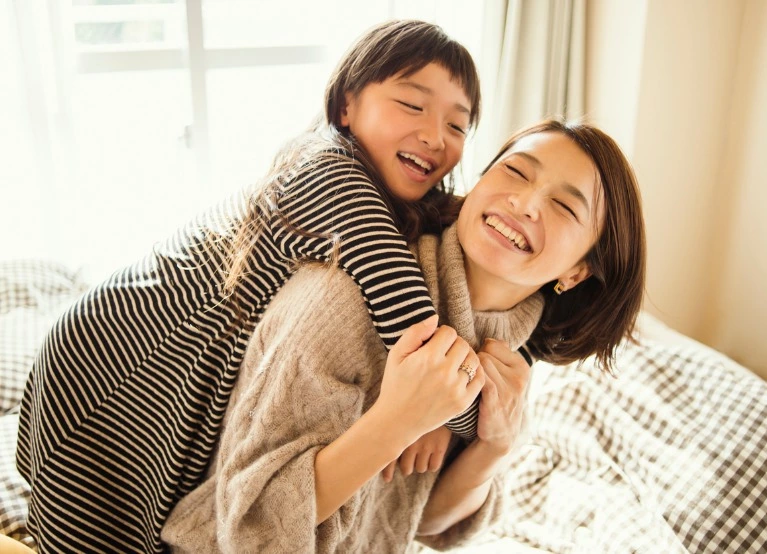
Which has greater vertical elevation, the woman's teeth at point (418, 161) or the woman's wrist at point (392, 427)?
the woman's teeth at point (418, 161)

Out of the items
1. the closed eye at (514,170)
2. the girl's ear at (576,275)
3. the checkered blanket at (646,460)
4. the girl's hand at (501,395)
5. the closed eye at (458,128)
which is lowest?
the checkered blanket at (646,460)

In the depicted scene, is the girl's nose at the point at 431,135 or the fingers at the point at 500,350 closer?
the fingers at the point at 500,350

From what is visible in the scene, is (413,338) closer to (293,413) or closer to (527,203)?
(293,413)

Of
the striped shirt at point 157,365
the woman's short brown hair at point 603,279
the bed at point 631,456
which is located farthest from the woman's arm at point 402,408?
the bed at point 631,456

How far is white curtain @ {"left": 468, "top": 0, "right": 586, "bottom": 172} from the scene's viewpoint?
2518 mm

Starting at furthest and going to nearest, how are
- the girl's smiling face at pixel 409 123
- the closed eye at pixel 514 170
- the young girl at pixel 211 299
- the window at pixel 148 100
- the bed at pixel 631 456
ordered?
the window at pixel 148 100 → the bed at pixel 631 456 → the girl's smiling face at pixel 409 123 → the closed eye at pixel 514 170 → the young girl at pixel 211 299

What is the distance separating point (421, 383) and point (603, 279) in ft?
1.47

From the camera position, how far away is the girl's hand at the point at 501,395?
1095mm

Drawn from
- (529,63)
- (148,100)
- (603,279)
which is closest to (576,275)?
(603,279)

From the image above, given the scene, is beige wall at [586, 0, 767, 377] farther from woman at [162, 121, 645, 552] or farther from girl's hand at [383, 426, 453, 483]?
girl's hand at [383, 426, 453, 483]

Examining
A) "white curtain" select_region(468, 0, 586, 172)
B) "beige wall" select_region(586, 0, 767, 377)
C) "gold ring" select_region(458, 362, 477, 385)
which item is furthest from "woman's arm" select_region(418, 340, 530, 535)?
"white curtain" select_region(468, 0, 586, 172)

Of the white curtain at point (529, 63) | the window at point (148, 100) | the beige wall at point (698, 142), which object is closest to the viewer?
the beige wall at point (698, 142)

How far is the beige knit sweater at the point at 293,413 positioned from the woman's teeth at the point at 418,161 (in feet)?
0.81

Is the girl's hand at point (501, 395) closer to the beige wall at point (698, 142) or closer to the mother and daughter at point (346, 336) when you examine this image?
the mother and daughter at point (346, 336)
